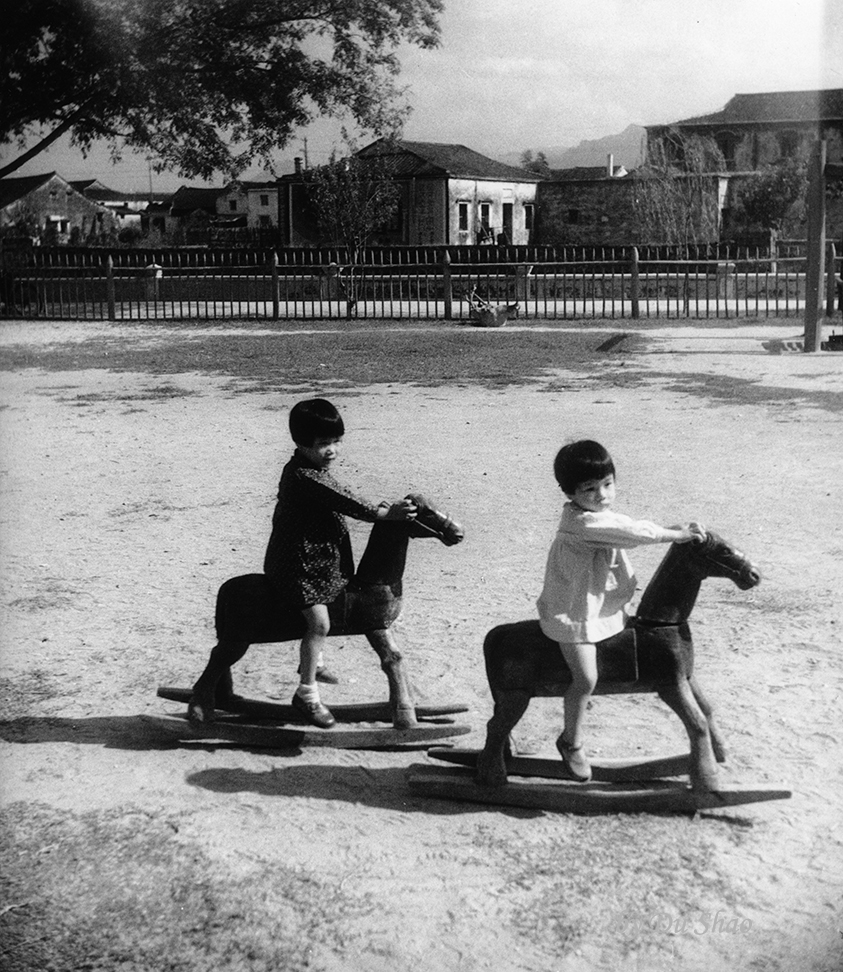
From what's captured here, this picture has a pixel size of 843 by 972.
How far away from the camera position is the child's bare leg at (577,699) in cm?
318

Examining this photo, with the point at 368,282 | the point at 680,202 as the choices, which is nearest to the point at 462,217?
the point at 680,202

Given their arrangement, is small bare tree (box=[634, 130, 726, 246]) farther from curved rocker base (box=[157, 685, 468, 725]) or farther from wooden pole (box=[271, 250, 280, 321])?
curved rocker base (box=[157, 685, 468, 725])

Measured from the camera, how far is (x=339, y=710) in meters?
3.86

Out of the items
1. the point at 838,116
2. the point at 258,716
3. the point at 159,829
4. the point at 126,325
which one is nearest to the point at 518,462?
the point at 258,716

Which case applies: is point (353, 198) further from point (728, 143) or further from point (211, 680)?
point (728, 143)

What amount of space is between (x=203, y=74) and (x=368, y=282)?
900 inches

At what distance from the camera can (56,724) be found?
153 inches

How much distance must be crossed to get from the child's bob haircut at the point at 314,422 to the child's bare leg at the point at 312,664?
20.4 inches

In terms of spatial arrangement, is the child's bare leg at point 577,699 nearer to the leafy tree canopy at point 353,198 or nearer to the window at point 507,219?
the leafy tree canopy at point 353,198

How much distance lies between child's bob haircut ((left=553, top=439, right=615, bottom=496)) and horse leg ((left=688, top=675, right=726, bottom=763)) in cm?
64

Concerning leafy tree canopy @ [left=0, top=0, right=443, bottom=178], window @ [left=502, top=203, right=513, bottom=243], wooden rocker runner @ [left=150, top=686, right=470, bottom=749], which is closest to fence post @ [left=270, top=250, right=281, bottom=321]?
leafy tree canopy @ [left=0, top=0, right=443, bottom=178]

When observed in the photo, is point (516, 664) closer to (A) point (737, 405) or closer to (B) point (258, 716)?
(B) point (258, 716)

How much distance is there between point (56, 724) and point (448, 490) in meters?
3.90

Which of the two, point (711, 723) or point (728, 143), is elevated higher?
point (728, 143)
